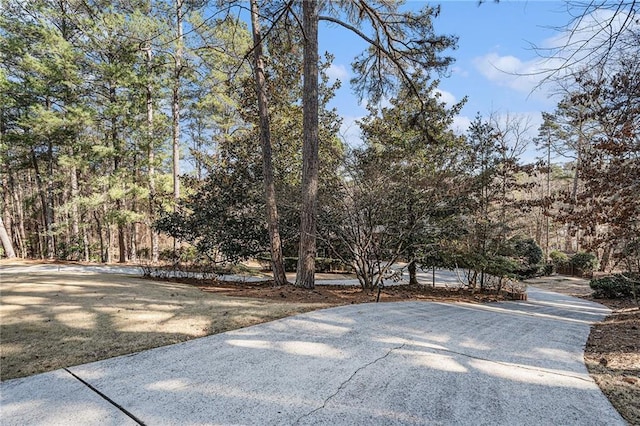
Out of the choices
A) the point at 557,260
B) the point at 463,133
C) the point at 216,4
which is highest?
the point at 216,4

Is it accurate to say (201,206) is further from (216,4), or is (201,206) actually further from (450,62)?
(450,62)

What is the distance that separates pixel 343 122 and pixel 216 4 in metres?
5.82

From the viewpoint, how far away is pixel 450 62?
7.30 m

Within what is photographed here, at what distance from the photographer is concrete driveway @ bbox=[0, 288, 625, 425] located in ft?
6.72

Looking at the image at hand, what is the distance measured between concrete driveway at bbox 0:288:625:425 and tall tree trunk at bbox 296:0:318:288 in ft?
9.22

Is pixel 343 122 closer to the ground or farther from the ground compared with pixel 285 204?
farther from the ground

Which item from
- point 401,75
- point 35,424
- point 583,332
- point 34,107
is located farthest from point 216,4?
point 34,107

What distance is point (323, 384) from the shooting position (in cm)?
244

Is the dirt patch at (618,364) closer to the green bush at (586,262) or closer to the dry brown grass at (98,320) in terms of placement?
the dry brown grass at (98,320)

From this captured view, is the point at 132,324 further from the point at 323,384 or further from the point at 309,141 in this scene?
the point at 309,141

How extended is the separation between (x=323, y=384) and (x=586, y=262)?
1879 cm

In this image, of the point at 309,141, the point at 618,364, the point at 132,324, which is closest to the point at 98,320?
the point at 132,324

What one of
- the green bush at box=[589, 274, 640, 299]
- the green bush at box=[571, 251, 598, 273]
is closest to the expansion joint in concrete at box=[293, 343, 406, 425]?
the green bush at box=[589, 274, 640, 299]

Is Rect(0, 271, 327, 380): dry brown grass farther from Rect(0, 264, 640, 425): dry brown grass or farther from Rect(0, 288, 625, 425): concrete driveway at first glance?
Rect(0, 288, 625, 425): concrete driveway
